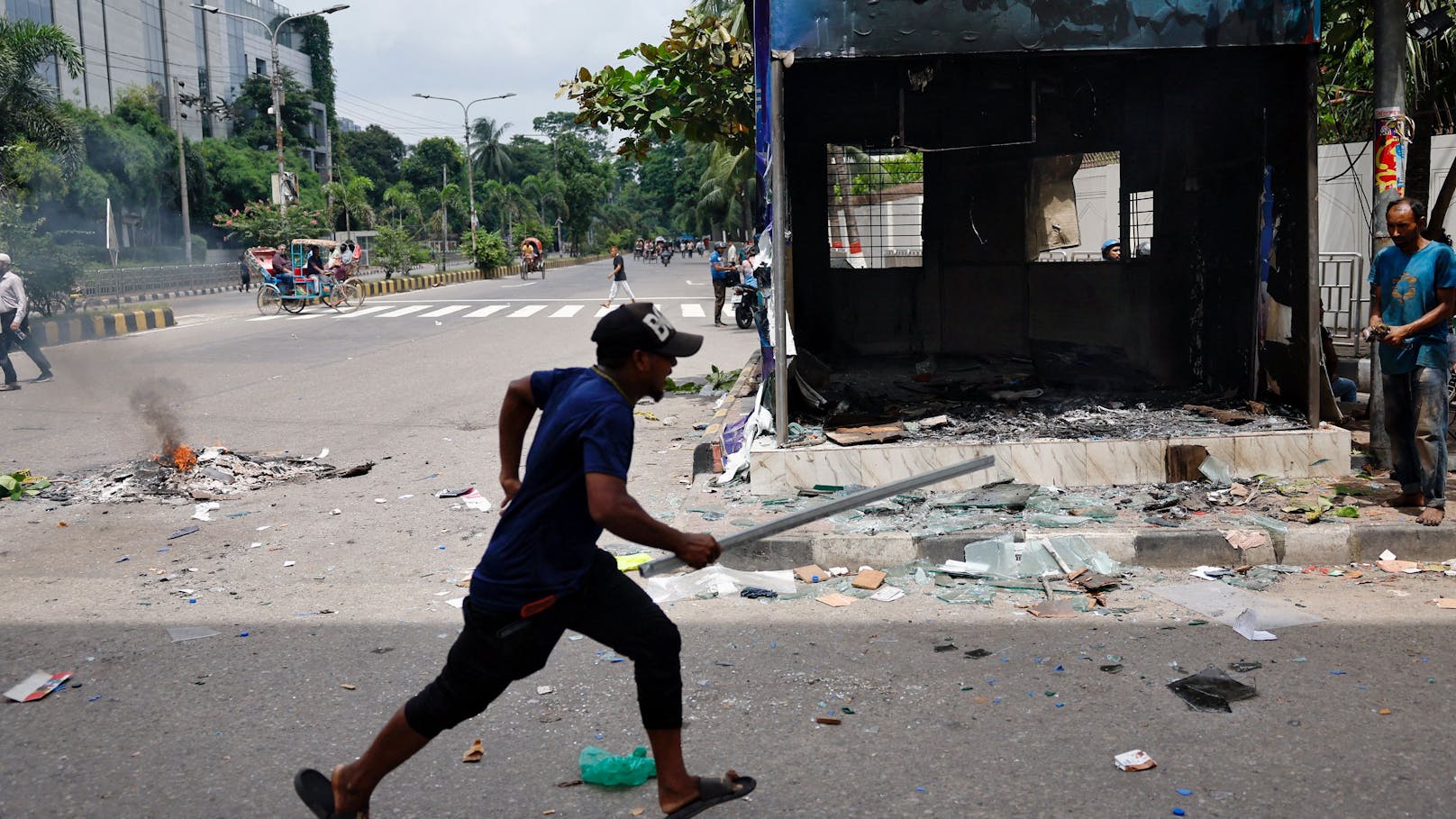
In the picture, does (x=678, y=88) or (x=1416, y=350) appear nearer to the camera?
(x=1416, y=350)

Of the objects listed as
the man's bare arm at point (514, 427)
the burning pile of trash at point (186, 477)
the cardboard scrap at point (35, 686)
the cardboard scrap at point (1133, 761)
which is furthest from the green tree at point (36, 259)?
the cardboard scrap at point (1133, 761)

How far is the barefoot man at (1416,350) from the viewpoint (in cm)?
588

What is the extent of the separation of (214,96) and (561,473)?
3176 inches

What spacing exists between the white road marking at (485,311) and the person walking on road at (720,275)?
5.07 m

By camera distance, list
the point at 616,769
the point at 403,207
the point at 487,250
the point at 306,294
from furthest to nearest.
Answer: the point at 403,207
the point at 487,250
the point at 306,294
the point at 616,769

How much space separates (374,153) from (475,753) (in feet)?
327

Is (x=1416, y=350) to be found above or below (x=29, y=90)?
below

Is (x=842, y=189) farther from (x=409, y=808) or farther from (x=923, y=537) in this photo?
(x=409, y=808)

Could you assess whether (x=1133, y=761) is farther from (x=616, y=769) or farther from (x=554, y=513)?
(x=554, y=513)

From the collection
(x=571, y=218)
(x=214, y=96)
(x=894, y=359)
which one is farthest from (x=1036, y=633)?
(x=571, y=218)

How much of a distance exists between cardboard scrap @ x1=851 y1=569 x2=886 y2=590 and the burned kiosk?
4.55 feet

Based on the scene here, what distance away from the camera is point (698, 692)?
4.22m

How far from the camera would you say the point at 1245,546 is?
5.74 m

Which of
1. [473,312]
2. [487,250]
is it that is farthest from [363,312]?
[487,250]
